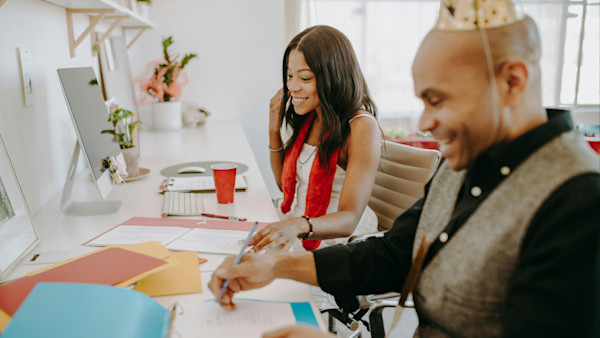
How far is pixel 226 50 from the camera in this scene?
10.8ft

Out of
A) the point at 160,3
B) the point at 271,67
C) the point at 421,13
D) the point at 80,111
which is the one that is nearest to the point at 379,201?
the point at 80,111

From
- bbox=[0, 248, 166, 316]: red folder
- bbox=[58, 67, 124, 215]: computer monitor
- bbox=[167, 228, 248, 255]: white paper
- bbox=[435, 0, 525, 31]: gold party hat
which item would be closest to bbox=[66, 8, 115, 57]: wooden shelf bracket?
bbox=[58, 67, 124, 215]: computer monitor

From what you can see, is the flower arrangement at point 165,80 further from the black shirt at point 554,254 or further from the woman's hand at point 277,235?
the black shirt at point 554,254

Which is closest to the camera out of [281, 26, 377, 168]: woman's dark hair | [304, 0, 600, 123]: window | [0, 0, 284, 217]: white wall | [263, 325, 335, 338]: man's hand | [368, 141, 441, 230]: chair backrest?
[263, 325, 335, 338]: man's hand

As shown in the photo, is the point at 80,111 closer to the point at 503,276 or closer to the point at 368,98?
the point at 368,98

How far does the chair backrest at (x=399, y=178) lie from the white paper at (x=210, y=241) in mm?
753

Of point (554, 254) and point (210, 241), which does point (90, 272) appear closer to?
point (210, 241)

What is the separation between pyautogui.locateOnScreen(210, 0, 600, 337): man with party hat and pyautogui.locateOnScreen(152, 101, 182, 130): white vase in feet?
7.30

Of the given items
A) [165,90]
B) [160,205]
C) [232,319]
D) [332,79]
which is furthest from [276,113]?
[165,90]

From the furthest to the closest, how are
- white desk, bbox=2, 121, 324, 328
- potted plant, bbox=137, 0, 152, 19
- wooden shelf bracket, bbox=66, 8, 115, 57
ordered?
potted plant, bbox=137, 0, 152, 19
wooden shelf bracket, bbox=66, 8, 115, 57
white desk, bbox=2, 121, 324, 328

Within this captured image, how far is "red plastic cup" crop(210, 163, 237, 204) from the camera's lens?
54.3 inches

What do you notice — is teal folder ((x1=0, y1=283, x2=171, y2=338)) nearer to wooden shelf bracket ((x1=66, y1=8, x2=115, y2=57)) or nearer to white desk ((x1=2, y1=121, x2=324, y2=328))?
white desk ((x1=2, y1=121, x2=324, y2=328))

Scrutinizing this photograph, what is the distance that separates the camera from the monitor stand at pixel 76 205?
1.29 m

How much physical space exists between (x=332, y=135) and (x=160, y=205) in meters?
0.61
